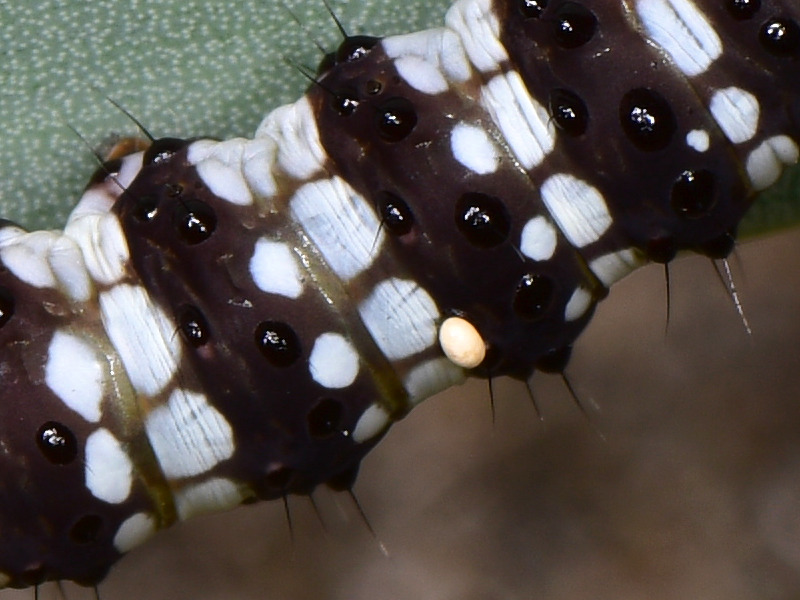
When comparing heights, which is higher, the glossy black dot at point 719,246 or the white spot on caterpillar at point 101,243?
the glossy black dot at point 719,246

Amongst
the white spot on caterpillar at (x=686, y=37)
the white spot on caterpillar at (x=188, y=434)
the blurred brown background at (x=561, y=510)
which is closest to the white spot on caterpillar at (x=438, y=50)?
the white spot on caterpillar at (x=686, y=37)

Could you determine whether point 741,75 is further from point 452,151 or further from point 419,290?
point 419,290

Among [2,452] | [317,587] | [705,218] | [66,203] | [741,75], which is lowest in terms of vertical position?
[317,587]

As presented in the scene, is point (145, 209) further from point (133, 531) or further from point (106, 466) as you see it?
point (133, 531)

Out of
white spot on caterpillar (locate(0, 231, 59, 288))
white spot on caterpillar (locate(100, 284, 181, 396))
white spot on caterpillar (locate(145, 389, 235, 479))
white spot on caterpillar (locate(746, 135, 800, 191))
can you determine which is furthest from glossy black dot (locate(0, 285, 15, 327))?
white spot on caterpillar (locate(746, 135, 800, 191))

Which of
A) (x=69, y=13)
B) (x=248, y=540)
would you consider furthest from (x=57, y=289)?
(x=248, y=540)

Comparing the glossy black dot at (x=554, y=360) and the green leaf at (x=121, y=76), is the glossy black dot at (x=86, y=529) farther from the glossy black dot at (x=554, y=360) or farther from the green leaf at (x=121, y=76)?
the glossy black dot at (x=554, y=360)

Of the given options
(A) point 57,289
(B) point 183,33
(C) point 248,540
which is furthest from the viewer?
(C) point 248,540
